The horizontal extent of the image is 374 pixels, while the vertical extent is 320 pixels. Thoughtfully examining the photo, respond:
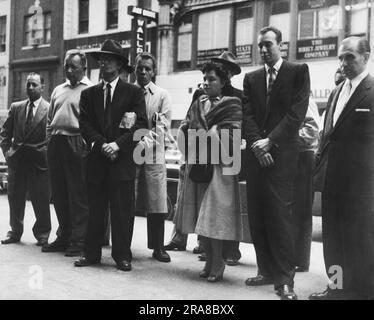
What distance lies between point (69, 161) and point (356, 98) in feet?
10.9

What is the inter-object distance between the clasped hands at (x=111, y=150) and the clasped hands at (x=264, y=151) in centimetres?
146

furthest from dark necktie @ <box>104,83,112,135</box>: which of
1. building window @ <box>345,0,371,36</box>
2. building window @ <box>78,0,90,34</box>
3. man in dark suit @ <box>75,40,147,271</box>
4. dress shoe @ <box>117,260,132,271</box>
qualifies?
building window @ <box>78,0,90,34</box>

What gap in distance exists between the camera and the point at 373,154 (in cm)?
445

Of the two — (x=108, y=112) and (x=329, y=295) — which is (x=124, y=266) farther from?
(x=329, y=295)

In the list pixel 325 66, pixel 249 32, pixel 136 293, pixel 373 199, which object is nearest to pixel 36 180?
pixel 136 293

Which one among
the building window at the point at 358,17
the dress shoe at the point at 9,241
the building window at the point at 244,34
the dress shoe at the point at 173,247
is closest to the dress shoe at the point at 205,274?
the dress shoe at the point at 173,247

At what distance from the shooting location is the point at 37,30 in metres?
27.1

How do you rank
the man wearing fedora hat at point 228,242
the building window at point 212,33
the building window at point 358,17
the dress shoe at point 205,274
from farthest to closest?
the building window at point 212,33, the building window at point 358,17, the man wearing fedora hat at point 228,242, the dress shoe at point 205,274

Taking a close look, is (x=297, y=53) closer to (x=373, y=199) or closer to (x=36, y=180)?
(x=36, y=180)

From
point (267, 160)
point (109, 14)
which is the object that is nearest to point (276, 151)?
point (267, 160)

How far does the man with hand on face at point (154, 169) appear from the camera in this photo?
6125mm

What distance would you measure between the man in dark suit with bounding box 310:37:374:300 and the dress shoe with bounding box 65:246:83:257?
275cm

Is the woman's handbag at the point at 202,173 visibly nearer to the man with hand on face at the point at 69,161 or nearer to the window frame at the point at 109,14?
the man with hand on face at the point at 69,161

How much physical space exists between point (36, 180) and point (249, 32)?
13.1 m
